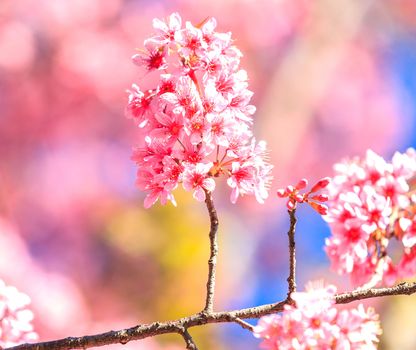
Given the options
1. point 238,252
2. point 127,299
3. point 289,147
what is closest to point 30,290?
point 127,299

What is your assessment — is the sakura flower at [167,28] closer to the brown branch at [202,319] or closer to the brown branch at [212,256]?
the brown branch at [212,256]

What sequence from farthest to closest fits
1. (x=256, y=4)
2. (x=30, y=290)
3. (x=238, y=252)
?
(x=256, y=4), (x=238, y=252), (x=30, y=290)

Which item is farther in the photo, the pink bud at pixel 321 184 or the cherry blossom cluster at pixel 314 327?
the pink bud at pixel 321 184

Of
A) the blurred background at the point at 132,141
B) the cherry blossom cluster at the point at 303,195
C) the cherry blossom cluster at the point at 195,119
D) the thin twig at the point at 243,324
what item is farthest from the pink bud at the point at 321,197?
the blurred background at the point at 132,141

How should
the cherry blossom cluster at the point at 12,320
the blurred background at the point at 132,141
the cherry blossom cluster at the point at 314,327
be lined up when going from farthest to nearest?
1. the blurred background at the point at 132,141
2. the cherry blossom cluster at the point at 12,320
3. the cherry blossom cluster at the point at 314,327

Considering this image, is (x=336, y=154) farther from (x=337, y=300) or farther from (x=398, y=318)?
(x=337, y=300)

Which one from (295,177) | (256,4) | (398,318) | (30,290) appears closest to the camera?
(398,318)

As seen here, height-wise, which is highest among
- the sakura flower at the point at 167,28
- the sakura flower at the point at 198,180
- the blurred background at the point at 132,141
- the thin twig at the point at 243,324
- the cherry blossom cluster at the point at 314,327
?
the blurred background at the point at 132,141
